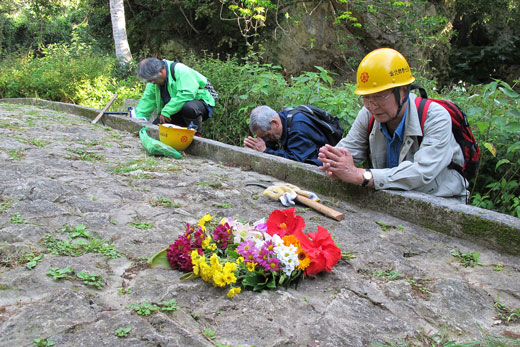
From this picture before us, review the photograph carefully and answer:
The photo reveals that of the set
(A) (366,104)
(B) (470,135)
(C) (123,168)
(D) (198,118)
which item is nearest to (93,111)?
(D) (198,118)

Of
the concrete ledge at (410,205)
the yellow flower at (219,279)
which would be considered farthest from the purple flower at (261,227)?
the concrete ledge at (410,205)

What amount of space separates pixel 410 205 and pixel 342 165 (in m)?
0.60

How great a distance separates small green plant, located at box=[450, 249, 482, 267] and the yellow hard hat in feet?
4.11

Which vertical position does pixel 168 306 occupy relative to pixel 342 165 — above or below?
below

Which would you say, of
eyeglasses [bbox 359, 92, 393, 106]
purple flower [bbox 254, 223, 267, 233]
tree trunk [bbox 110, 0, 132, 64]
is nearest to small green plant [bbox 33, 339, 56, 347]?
purple flower [bbox 254, 223, 267, 233]

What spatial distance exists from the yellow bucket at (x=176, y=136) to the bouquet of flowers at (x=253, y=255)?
3.13 m

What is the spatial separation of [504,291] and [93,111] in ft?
25.7

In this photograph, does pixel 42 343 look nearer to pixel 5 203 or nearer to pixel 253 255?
pixel 253 255

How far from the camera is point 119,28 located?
1162cm

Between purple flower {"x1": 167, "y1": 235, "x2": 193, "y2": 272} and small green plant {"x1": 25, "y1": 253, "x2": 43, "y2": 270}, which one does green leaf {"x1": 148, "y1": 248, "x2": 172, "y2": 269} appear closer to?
purple flower {"x1": 167, "y1": 235, "x2": 193, "y2": 272}

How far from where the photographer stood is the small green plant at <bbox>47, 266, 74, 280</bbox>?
2.05m

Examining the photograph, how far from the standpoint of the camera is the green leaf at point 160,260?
2322 mm

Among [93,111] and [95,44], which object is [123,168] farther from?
[95,44]

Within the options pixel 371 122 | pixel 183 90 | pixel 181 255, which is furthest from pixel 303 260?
pixel 183 90
